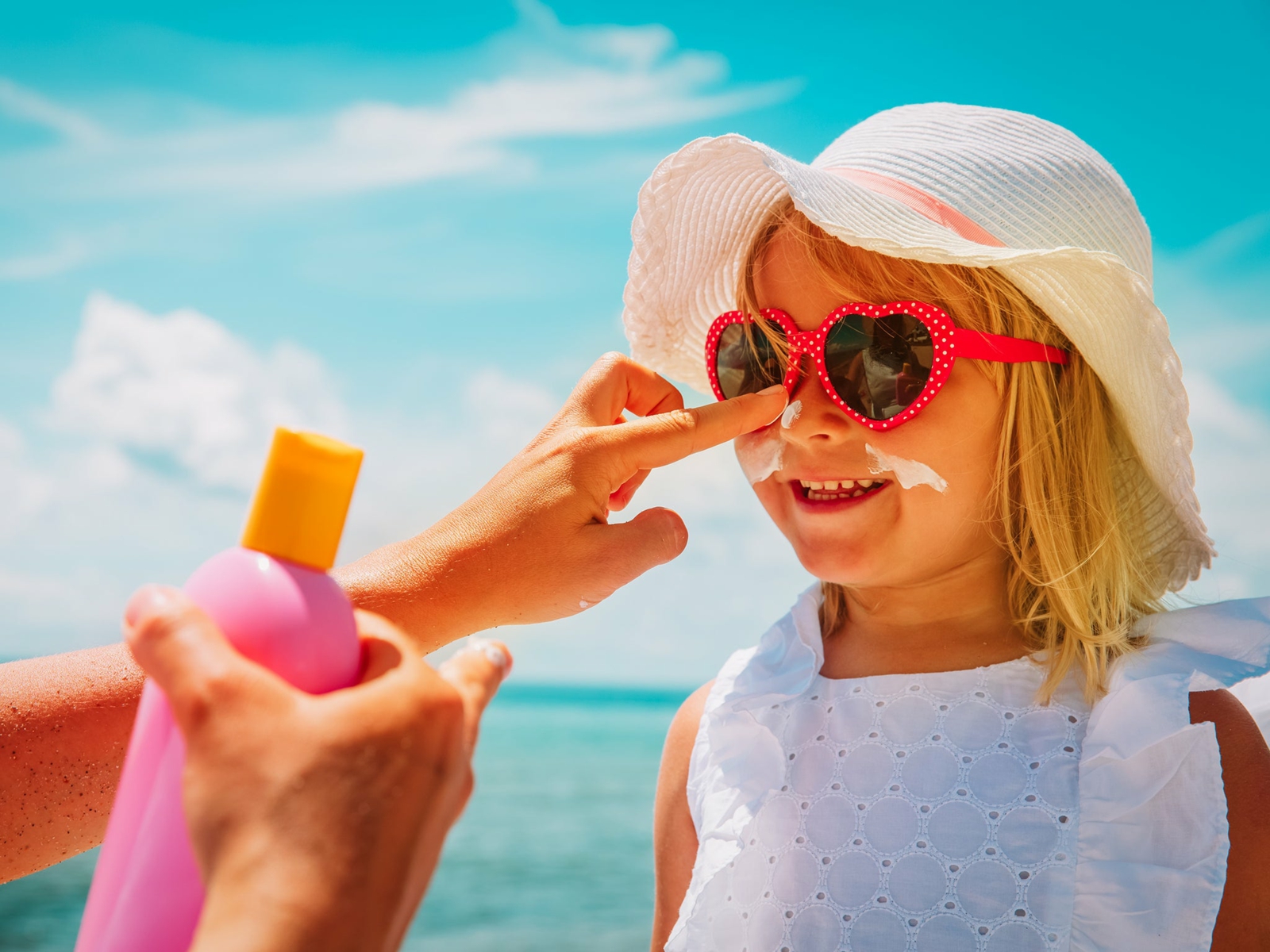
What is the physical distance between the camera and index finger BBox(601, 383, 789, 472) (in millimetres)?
2139

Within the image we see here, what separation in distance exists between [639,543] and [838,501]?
63 centimetres

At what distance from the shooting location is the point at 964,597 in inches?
102

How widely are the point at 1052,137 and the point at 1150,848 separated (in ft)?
5.82

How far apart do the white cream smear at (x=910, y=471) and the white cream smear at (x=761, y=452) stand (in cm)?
27

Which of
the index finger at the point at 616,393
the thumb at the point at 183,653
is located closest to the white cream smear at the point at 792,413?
the index finger at the point at 616,393

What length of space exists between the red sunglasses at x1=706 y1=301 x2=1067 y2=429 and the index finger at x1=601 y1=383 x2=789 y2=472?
208 mm

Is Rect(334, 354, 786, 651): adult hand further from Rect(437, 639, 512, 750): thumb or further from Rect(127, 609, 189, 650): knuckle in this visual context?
Rect(127, 609, 189, 650): knuckle

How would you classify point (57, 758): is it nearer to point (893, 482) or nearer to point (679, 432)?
point (679, 432)

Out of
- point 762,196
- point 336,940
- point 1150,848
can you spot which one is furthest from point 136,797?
→ point 762,196

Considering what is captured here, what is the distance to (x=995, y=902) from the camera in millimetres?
2086

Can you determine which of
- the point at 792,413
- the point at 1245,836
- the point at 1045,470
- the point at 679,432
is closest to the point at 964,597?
the point at 1045,470

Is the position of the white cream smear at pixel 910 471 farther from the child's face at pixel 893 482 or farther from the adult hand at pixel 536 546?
the adult hand at pixel 536 546

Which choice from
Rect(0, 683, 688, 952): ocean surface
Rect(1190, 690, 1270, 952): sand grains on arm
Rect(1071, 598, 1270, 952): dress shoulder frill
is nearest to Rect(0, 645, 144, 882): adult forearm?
Rect(1071, 598, 1270, 952): dress shoulder frill

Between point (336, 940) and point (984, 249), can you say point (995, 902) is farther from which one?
point (336, 940)
